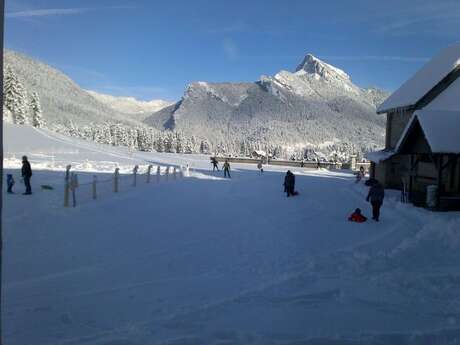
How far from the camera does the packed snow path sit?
485cm

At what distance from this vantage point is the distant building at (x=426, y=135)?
1631cm

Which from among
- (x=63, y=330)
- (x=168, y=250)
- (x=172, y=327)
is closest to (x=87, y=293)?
(x=63, y=330)

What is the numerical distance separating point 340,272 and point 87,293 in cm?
468

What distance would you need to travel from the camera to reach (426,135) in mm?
16328

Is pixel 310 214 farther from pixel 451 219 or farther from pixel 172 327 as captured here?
pixel 172 327

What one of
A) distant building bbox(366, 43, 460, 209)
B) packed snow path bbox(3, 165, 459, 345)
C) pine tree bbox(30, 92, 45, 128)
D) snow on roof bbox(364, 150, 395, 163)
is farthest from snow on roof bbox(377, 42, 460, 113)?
pine tree bbox(30, 92, 45, 128)

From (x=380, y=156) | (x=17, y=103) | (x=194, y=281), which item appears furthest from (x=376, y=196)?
(x=17, y=103)

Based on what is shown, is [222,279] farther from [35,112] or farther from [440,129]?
[35,112]

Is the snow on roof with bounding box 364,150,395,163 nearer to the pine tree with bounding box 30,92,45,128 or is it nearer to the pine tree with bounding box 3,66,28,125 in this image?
the pine tree with bounding box 3,66,28,125

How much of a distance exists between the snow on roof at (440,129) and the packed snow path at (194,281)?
565 centimetres

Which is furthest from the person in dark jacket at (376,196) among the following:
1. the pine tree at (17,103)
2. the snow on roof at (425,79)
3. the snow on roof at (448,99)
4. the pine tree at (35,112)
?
the pine tree at (35,112)

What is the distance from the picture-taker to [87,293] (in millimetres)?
5836

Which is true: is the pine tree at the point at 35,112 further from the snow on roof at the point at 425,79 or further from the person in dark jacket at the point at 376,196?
the person in dark jacket at the point at 376,196

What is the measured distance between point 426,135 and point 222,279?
44.0 feet
